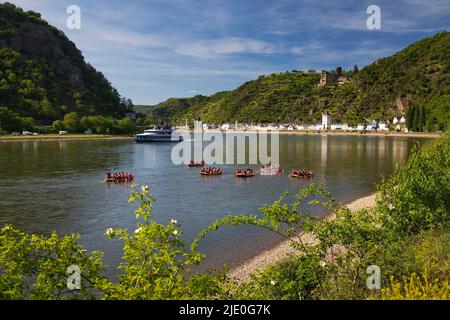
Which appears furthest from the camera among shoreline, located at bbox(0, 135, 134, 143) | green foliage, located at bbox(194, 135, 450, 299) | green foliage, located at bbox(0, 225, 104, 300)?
shoreline, located at bbox(0, 135, 134, 143)

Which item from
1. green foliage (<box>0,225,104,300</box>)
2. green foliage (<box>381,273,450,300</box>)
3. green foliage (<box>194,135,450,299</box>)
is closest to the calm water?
green foliage (<box>194,135,450,299</box>)

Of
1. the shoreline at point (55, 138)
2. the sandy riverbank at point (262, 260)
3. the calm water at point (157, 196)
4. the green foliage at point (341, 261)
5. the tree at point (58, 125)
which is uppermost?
the tree at point (58, 125)

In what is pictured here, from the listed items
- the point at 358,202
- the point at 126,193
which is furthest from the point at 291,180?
the point at 126,193

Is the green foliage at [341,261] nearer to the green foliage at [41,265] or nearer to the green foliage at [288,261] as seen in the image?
the green foliage at [288,261]

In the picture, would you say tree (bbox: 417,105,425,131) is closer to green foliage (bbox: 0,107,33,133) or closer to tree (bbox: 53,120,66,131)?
tree (bbox: 53,120,66,131)

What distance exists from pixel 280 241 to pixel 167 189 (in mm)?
26261

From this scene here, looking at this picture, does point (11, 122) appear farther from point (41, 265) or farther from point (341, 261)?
point (341, 261)

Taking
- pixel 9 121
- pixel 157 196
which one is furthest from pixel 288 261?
pixel 9 121

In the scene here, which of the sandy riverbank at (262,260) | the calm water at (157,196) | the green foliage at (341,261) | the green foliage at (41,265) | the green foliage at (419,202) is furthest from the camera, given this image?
the calm water at (157,196)

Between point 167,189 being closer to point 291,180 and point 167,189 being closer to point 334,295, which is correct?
point 291,180

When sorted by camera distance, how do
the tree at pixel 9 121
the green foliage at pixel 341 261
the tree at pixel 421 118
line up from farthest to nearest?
the tree at pixel 421 118
the tree at pixel 9 121
the green foliage at pixel 341 261

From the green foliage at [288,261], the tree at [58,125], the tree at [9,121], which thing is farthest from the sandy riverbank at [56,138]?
the green foliage at [288,261]

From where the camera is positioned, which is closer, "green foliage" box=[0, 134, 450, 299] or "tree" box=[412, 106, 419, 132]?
"green foliage" box=[0, 134, 450, 299]

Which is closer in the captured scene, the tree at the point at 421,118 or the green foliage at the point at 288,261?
the green foliage at the point at 288,261
